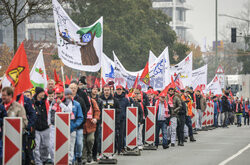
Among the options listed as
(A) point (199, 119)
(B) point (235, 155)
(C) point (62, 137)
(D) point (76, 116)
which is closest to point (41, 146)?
(D) point (76, 116)

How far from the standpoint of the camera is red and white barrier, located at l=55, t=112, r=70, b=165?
12.5m

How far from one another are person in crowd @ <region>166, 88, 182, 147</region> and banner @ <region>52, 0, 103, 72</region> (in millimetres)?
4666

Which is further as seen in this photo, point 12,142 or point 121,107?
point 121,107

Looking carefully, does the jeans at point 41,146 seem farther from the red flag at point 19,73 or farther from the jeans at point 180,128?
the jeans at point 180,128

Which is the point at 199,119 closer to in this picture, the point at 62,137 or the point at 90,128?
the point at 90,128

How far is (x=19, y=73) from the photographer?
11.8 m

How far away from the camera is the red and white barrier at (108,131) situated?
1530cm

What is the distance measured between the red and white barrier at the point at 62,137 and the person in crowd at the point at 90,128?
2.11 metres

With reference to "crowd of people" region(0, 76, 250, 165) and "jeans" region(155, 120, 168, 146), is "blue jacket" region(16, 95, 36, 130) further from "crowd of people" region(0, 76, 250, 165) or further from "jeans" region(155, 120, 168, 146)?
"jeans" region(155, 120, 168, 146)

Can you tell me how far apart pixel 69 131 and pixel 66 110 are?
0.87 meters

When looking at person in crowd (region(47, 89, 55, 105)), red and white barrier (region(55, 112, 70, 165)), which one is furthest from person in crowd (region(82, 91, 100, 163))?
red and white barrier (region(55, 112, 70, 165))

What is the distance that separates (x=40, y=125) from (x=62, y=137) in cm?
139

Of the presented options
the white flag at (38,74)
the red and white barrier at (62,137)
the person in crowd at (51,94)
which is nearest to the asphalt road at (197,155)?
the person in crowd at (51,94)

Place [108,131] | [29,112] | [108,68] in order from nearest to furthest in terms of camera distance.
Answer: [29,112]
[108,131]
[108,68]
